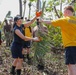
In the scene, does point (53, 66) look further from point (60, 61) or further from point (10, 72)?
point (10, 72)

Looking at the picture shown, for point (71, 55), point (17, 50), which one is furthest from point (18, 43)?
point (71, 55)

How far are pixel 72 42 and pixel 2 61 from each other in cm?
496

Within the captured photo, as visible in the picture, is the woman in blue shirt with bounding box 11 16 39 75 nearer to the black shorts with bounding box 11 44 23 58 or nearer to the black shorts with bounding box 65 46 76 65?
the black shorts with bounding box 11 44 23 58

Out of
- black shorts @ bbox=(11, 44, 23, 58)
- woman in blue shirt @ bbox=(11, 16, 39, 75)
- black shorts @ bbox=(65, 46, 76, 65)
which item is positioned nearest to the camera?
black shorts @ bbox=(65, 46, 76, 65)

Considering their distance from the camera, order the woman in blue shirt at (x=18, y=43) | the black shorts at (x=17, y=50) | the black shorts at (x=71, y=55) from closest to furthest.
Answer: the black shorts at (x=71, y=55) → the woman in blue shirt at (x=18, y=43) → the black shorts at (x=17, y=50)

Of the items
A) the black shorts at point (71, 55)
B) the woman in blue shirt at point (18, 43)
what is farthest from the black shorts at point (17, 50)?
the black shorts at point (71, 55)

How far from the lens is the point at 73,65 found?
7250 millimetres

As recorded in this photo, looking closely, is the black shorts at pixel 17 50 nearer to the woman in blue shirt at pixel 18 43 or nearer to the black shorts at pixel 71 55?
the woman in blue shirt at pixel 18 43

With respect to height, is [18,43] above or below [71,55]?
above

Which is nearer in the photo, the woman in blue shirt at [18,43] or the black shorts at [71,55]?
the black shorts at [71,55]

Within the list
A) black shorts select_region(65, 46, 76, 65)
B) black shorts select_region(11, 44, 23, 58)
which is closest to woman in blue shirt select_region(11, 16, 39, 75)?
black shorts select_region(11, 44, 23, 58)

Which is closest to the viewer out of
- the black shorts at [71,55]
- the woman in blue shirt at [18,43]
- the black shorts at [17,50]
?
the black shorts at [71,55]

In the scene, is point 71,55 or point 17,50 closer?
point 71,55

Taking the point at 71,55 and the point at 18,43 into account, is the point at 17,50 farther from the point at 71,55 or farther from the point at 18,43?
the point at 71,55
